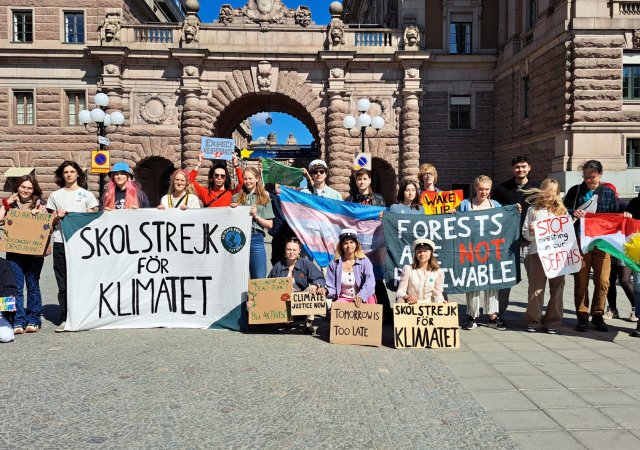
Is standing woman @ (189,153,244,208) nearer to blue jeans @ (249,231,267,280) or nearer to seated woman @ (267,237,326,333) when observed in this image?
blue jeans @ (249,231,267,280)

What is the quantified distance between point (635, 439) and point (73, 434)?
12.9ft

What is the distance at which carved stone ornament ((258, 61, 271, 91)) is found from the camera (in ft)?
80.3

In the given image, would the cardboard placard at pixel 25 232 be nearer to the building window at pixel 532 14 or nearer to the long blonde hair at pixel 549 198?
the long blonde hair at pixel 549 198

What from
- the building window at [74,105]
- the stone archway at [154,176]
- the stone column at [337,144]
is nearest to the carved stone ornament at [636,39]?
the stone column at [337,144]

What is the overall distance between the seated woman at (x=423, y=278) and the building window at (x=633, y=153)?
1576cm

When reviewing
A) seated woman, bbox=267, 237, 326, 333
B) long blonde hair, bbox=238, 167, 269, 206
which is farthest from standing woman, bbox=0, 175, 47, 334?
seated woman, bbox=267, 237, 326, 333

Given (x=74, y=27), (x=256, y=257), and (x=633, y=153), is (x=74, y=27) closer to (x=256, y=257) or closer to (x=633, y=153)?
(x=256, y=257)

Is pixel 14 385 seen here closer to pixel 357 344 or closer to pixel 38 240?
pixel 38 240

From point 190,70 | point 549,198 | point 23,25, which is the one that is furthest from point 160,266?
point 23,25

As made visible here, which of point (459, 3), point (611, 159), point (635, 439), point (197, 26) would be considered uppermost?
point (459, 3)

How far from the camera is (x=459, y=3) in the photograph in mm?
25703

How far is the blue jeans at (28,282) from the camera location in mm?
6836

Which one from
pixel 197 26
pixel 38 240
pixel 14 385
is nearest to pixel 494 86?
pixel 197 26

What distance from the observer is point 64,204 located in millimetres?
7168
